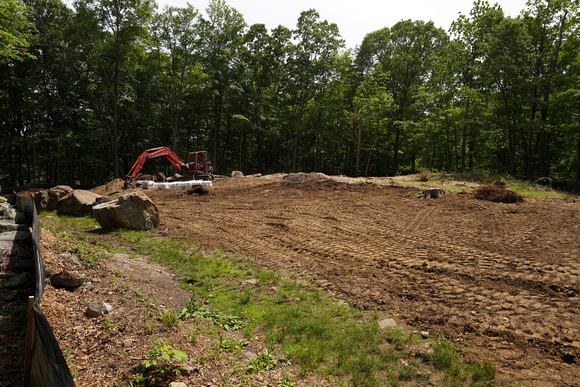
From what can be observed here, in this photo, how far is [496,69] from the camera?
18781 millimetres

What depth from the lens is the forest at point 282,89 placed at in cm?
1931

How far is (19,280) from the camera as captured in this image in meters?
4.70

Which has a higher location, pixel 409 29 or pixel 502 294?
pixel 409 29

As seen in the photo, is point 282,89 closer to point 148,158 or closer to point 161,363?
point 148,158

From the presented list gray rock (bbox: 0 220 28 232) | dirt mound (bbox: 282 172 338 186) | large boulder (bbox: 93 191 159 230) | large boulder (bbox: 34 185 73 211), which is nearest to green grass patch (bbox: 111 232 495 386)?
large boulder (bbox: 93 191 159 230)

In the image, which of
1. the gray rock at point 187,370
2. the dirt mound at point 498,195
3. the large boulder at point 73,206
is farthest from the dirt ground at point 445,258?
the gray rock at point 187,370

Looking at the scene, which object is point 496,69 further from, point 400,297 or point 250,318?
point 250,318

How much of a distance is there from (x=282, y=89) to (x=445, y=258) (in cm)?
3070

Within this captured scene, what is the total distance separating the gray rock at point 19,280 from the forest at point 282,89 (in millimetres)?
13256

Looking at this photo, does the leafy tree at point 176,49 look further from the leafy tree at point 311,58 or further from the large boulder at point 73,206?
the large boulder at point 73,206

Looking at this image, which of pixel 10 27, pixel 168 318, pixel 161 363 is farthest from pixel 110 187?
pixel 161 363

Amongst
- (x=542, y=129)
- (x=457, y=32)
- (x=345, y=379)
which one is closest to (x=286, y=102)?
(x=457, y=32)

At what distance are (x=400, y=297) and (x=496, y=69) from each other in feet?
68.5

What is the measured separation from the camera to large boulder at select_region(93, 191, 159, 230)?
27.2 ft
